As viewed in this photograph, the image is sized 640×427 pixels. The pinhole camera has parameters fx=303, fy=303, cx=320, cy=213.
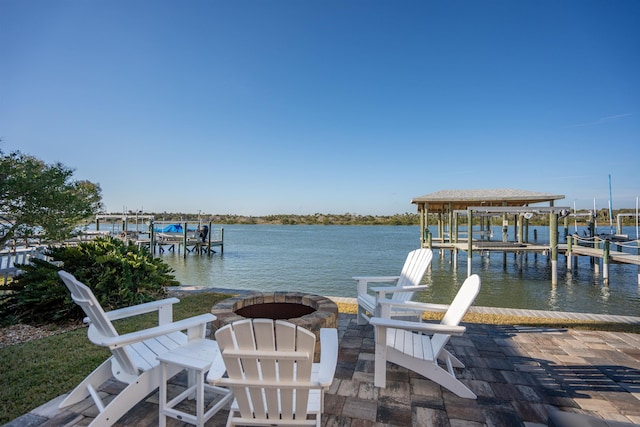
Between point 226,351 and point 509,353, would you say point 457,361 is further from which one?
point 226,351

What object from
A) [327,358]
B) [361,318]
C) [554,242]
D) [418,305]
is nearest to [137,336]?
[327,358]

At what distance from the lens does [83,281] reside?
4621 mm

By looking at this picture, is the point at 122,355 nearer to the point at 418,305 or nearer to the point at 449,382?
the point at 449,382

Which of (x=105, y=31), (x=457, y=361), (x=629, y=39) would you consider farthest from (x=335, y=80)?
(x=457, y=361)

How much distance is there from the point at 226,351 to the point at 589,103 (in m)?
15.6

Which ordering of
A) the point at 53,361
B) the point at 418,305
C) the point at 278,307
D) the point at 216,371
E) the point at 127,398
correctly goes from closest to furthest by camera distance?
the point at 216,371 < the point at 127,398 < the point at 53,361 < the point at 418,305 < the point at 278,307

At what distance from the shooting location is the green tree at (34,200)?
3.86 metres

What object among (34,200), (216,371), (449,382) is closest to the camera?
(216,371)

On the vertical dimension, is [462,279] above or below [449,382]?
below

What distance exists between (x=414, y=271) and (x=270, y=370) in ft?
10.2

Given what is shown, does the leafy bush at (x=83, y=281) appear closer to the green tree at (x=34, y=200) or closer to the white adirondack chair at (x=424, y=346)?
the green tree at (x=34, y=200)

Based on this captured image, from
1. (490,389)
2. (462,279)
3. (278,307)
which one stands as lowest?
(462,279)

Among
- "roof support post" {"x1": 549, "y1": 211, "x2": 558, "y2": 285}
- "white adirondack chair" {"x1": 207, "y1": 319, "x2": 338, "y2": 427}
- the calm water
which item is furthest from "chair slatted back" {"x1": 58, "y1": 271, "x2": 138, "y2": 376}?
"roof support post" {"x1": 549, "y1": 211, "x2": 558, "y2": 285}

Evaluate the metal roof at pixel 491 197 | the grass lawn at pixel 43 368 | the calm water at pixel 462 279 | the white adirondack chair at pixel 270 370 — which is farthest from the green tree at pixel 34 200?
the metal roof at pixel 491 197
